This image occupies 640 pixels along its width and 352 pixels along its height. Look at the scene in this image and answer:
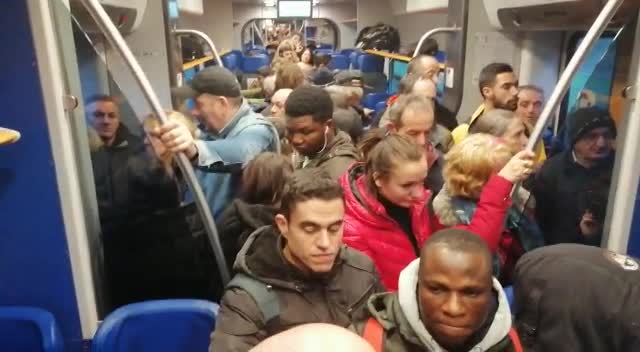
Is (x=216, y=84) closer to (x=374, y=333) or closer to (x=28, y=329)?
(x=28, y=329)

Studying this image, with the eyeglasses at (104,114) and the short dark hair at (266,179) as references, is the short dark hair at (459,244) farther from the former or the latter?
the eyeglasses at (104,114)

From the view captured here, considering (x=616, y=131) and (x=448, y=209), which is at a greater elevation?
(x=616, y=131)

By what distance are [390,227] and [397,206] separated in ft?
0.27

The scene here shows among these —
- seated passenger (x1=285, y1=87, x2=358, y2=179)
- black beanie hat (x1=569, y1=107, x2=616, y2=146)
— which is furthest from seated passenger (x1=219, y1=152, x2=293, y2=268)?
black beanie hat (x1=569, y1=107, x2=616, y2=146)

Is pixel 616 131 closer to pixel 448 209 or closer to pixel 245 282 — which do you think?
pixel 448 209

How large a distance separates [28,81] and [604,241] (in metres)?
1.98

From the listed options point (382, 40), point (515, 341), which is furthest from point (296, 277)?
point (382, 40)

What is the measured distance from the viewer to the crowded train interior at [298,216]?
1.33m

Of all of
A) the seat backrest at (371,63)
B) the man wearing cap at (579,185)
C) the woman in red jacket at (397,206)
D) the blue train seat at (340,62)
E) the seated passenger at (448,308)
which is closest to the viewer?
the seated passenger at (448,308)

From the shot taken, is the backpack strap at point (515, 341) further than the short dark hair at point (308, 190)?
No

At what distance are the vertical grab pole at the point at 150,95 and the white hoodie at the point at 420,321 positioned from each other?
76cm

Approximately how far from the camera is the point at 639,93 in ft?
5.78

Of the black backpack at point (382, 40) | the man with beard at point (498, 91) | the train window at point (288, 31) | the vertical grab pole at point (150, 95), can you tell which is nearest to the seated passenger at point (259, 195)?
the vertical grab pole at point (150, 95)

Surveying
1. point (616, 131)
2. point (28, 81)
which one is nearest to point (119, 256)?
point (28, 81)
